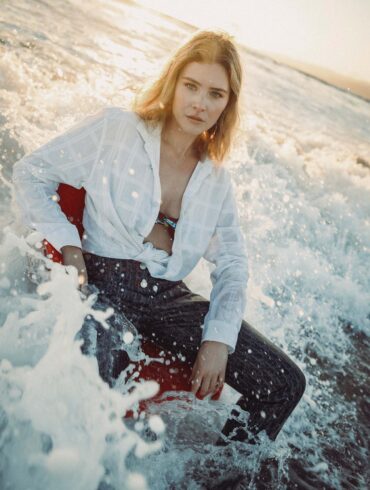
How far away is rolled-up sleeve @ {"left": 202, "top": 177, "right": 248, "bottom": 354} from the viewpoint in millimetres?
2178

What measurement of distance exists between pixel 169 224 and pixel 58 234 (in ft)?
2.08

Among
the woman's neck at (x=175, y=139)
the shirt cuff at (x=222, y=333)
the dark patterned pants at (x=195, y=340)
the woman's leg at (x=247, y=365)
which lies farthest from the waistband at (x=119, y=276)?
the woman's neck at (x=175, y=139)

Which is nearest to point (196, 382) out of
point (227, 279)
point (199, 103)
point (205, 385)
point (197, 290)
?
point (205, 385)

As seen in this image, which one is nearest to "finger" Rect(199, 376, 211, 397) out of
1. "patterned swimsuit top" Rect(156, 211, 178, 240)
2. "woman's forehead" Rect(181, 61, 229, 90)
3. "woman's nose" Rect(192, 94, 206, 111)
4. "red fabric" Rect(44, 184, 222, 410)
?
"red fabric" Rect(44, 184, 222, 410)

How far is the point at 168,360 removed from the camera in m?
2.31

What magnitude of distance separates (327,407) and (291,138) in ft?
31.6

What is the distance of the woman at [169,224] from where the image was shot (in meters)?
2.16

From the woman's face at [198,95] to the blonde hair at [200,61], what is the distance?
0.03 metres

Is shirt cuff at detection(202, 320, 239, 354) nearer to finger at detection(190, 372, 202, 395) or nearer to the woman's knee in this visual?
finger at detection(190, 372, 202, 395)

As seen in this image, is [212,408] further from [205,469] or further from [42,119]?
[42,119]

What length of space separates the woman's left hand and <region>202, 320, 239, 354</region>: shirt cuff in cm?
3

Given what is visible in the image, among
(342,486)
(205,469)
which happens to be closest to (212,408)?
(205,469)

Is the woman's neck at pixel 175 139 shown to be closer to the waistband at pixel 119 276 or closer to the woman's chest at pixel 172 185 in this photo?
the woman's chest at pixel 172 185

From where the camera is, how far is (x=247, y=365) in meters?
2.20
